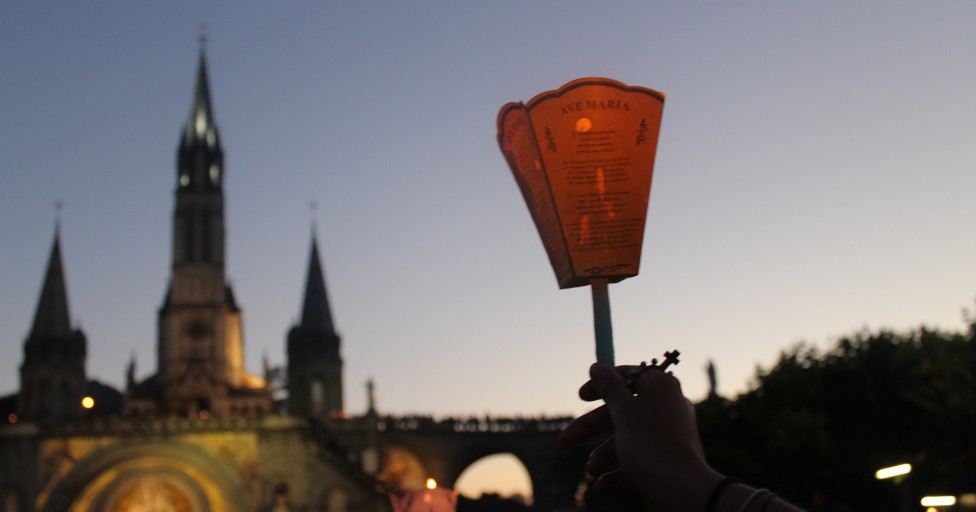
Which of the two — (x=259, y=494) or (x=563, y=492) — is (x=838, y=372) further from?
(x=259, y=494)

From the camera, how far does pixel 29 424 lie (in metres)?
59.3

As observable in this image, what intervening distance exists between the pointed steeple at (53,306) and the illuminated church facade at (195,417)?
83 millimetres

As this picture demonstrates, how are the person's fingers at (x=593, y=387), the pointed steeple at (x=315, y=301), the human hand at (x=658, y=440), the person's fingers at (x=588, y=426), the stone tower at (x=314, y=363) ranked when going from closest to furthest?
the human hand at (x=658, y=440)
the person's fingers at (x=593, y=387)
the person's fingers at (x=588, y=426)
the stone tower at (x=314, y=363)
the pointed steeple at (x=315, y=301)

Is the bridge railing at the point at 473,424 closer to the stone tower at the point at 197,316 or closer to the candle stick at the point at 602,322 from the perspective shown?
the stone tower at the point at 197,316

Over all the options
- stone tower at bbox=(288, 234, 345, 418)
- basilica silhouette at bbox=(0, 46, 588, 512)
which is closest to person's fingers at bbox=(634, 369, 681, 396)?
basilica silhouette at bbox=(0, 46, 588, 512)

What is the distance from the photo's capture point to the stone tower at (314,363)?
88938 mm

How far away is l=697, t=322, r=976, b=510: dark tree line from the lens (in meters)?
36.2

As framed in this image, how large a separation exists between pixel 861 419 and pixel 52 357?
63264 mm

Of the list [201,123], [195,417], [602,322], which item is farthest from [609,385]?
[201,123]

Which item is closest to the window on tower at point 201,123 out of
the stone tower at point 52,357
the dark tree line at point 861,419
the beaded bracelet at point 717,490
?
the stone tower at point 52,357

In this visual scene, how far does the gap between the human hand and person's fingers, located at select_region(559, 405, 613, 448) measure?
219mm

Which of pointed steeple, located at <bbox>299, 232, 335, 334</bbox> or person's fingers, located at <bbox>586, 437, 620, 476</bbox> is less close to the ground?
pointed steeple, located at <bbox>299, 232, 335, 334</bbox>

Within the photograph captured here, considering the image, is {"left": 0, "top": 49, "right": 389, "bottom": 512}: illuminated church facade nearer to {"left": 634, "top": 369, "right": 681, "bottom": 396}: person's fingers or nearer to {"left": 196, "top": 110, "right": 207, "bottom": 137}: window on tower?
{"left": 196, "top": 110, "right": 207, "bottom": 137}: window on tower

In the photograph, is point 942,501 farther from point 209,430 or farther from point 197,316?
point 197,316
